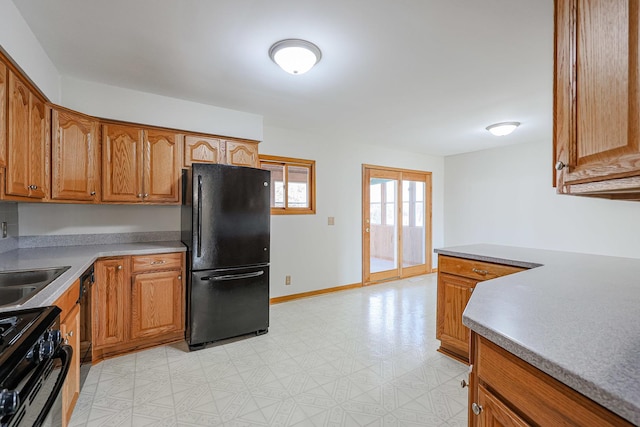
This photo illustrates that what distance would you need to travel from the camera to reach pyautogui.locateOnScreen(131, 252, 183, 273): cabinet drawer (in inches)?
94.3

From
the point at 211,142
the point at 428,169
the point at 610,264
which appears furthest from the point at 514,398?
the point at 428,169

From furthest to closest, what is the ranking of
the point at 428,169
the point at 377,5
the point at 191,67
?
the point at 428,169
the point at 191,67
the point at 377,5

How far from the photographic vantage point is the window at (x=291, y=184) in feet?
12.5

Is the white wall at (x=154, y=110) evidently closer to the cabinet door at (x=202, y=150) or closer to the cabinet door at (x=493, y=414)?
the cabinet door at (x=202, y=150)

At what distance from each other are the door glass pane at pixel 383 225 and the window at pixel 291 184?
1.19 metres

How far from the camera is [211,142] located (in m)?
2.94

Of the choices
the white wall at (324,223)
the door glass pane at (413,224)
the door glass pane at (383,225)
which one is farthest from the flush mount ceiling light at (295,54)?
the door glass pane at (413,224)

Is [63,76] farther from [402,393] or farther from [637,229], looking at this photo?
[637,229]

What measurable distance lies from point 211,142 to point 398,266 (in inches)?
145

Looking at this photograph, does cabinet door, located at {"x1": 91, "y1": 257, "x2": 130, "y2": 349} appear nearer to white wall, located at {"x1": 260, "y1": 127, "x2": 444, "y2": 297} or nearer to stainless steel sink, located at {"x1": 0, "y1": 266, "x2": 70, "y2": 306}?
stainless steel sink, located at {"x1": 0, "y1": 266, "x2": 70, "y2": 306}

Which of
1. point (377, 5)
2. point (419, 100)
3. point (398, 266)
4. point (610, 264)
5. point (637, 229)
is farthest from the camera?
point (398, 266)

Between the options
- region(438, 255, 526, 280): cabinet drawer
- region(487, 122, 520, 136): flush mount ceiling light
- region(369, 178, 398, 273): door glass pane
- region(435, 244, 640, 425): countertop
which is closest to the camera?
region(435, 244, 640, 425): countertop

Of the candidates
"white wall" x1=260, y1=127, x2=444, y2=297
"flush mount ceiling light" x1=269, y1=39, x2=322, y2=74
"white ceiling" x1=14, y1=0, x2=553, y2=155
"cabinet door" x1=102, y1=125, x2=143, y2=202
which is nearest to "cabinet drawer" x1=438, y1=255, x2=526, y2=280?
"white ceiling" x1=14, y1=0, x2=553, y2=155

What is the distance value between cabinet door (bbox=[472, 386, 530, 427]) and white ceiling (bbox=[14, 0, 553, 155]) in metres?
1.82
